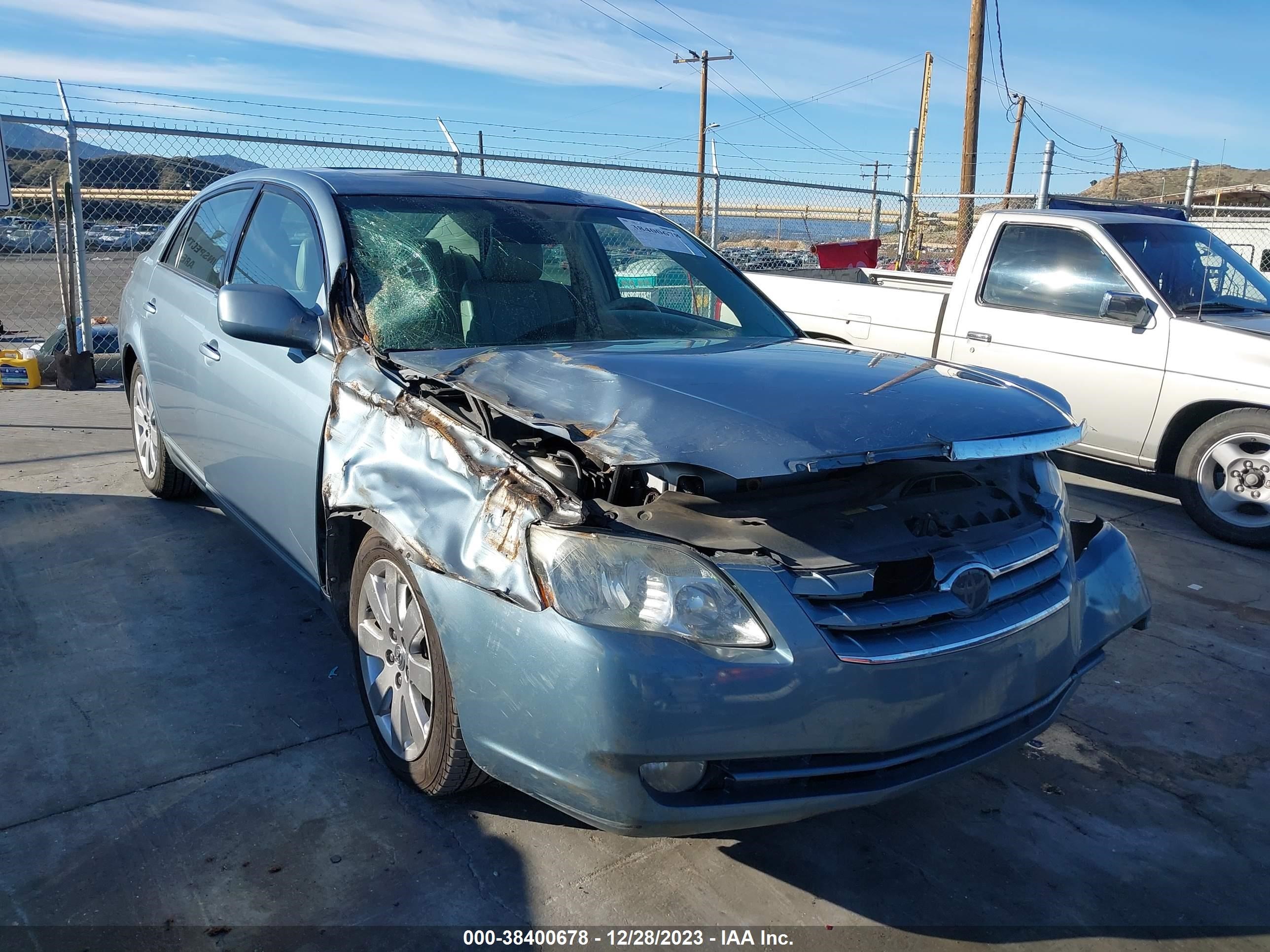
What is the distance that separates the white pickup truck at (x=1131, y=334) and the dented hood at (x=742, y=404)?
3266 mm

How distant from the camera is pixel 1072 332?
20.2ft

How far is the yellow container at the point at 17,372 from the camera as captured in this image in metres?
8.55

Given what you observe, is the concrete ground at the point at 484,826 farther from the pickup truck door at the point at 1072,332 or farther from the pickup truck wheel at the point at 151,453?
the pickup truck door at the point at 1072,332

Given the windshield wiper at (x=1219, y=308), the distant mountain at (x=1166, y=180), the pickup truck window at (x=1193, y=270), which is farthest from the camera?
the distant mountain at (x=1166, y=180)

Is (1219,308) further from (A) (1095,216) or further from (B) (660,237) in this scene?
(B) (660,237)

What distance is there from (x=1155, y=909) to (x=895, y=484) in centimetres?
126

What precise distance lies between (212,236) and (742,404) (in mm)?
3063

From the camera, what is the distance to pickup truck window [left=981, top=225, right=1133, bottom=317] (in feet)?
20.2

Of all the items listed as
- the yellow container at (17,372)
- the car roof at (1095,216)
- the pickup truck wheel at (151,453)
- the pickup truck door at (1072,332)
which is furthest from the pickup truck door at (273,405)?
the yellow container at (17,372)

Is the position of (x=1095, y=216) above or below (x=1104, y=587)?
above

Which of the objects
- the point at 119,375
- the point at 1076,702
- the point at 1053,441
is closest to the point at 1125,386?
the point at 1076,702

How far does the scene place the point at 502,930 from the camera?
234 centimetres

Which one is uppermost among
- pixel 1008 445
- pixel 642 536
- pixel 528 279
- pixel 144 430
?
pixel 528 279

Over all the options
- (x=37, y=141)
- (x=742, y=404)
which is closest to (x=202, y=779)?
(x=742, y=404)
